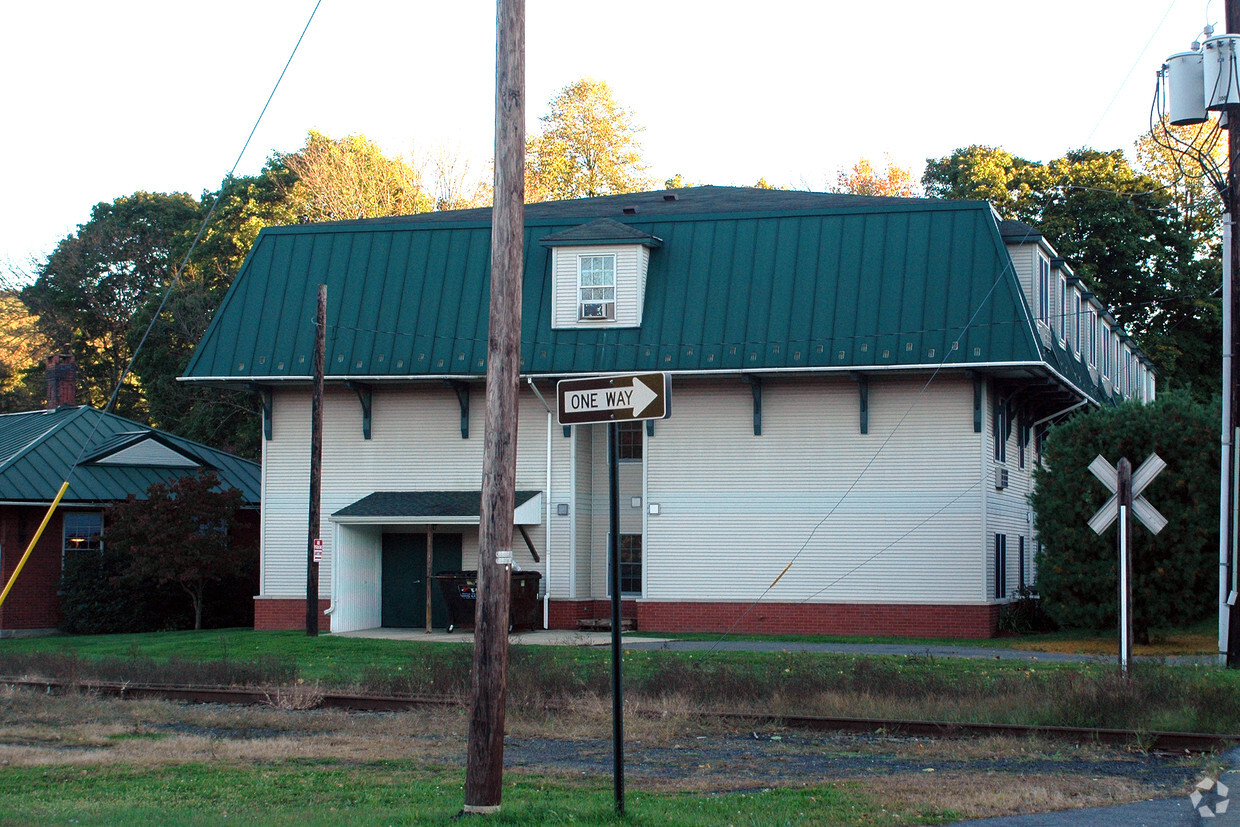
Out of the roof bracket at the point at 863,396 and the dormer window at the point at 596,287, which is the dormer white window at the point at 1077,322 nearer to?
the roof bracket at the point at 863,396

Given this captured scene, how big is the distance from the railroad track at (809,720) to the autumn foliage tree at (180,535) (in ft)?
39.6

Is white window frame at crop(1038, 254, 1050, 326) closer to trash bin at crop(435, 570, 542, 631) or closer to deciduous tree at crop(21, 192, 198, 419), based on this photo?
trash bin at crop(435, 570, 542, 631)

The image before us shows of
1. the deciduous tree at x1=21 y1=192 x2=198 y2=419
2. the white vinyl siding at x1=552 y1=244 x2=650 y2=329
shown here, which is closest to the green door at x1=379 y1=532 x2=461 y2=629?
the white vinyl siding at x1=552 y1=244 x2=650 y2=329

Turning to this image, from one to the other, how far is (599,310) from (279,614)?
10.2m

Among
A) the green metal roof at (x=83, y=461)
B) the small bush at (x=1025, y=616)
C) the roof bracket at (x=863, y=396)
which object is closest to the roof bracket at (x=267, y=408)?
the green metal roof at (x=83, y=461)

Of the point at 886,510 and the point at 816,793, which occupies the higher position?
the point at 886,510

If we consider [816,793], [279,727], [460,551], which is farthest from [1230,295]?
[460,551]

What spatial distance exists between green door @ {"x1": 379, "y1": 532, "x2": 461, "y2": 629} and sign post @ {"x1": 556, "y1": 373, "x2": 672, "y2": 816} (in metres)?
21.1

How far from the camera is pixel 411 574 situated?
3003 centimetres

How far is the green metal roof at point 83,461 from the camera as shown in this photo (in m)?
32.2

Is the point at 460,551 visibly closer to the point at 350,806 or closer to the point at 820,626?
the point at 820,626

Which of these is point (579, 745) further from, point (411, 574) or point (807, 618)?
point (411, 574)

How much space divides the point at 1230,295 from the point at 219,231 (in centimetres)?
3798

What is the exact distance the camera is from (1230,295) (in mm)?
19219
